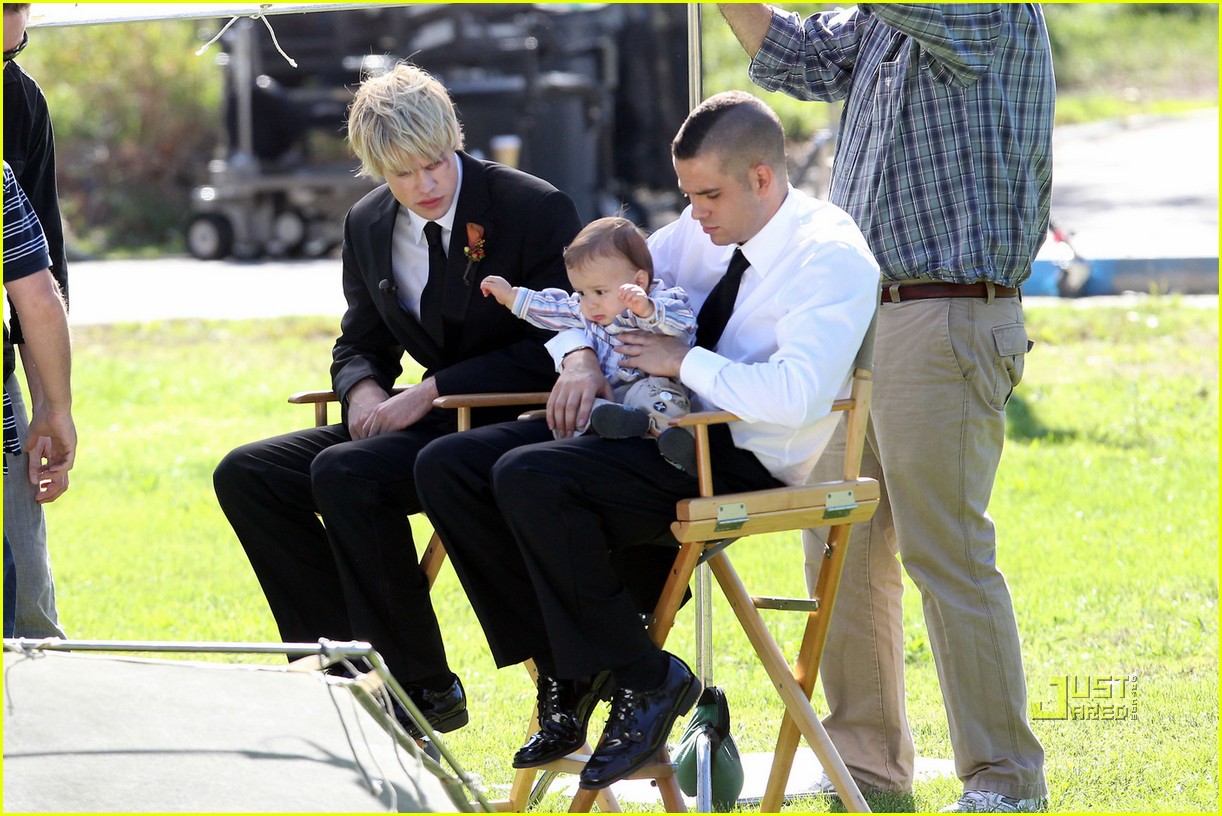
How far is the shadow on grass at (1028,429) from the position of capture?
714 cm

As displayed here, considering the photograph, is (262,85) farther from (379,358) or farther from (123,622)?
(379,358)

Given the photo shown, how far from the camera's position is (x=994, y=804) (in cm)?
306

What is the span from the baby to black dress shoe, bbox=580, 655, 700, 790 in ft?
1.38

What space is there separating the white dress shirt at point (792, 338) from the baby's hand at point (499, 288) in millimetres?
451

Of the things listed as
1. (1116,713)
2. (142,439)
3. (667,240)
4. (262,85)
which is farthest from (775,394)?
(262,85)

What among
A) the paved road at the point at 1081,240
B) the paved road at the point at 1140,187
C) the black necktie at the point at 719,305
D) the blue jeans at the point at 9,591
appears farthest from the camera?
the paved road at the point at 1140,187

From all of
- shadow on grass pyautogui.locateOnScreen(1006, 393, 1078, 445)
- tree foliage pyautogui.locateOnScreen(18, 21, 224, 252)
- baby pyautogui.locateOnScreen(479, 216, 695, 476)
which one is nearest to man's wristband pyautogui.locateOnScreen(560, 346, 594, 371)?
baby pyautogui.locateOnScreen(479, 216, 695, 476)

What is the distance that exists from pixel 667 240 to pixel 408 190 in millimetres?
582

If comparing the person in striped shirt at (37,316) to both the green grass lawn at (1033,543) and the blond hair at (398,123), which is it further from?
the green grass lawn at (1033,543)

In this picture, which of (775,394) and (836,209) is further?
(836,209)

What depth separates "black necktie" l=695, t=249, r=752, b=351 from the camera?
2953 millimetres

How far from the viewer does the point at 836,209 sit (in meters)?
2.92

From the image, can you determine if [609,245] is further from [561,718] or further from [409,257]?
→ [561,718]

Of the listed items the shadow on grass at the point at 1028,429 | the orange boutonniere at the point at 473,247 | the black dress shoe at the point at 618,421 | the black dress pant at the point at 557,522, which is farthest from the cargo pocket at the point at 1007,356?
the shadow on grass at the point at 1028,429
